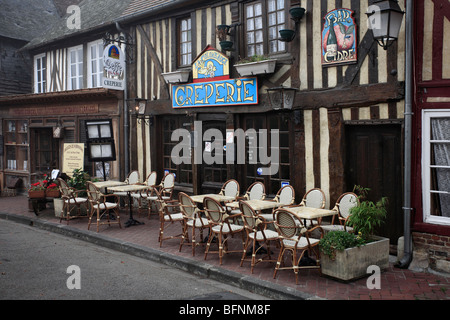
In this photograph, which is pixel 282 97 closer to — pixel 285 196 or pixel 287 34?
pixel 287 34

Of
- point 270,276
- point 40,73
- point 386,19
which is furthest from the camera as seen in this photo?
point 40,73

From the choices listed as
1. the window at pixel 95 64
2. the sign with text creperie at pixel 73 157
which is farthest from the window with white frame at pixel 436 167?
the window at pixel 95 64

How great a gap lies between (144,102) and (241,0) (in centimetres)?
359

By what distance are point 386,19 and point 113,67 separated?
6.68 meters

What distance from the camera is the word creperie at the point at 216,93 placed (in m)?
8.31

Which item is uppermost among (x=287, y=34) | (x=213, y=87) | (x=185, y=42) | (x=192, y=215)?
(x=185, y=42)

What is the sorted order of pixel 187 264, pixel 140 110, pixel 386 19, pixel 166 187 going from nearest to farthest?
pixel 386 19, pixel 187 264, pixel 166 187, pixel 140 110

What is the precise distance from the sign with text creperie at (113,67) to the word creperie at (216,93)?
1.68 meters

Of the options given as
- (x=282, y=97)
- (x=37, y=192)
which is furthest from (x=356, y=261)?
(x=37, y=192)

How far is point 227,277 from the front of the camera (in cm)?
577

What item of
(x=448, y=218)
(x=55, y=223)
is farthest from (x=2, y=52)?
(x=448, y=218)

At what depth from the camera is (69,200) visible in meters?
9.31

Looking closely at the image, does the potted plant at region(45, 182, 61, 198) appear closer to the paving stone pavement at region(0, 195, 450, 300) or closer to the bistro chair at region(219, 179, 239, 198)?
the paving stone pavement at region(0, 195, 450, 300)

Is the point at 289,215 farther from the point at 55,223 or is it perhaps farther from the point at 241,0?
the point at 55,223
